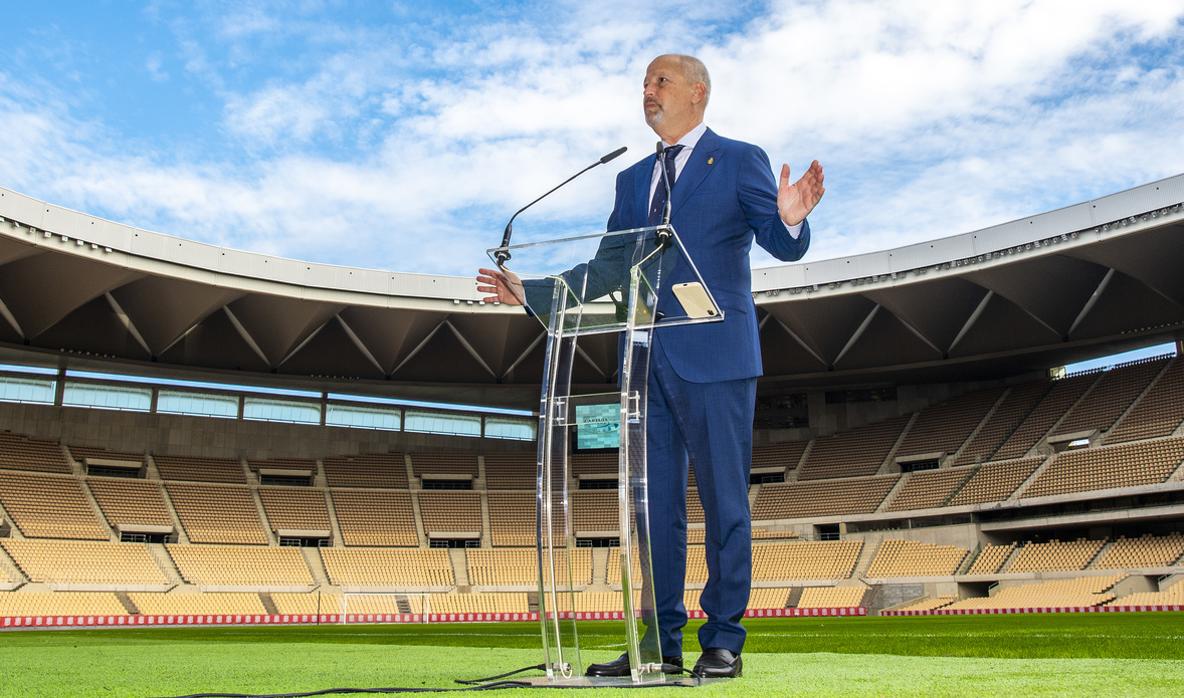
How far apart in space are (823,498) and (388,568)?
18.1 meters

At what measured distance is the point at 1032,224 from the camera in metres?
29.0

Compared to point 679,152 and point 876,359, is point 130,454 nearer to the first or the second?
point 876,359

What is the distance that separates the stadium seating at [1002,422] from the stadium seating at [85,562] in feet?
101

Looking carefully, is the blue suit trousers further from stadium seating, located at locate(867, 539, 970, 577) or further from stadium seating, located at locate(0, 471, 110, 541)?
stadium seating, located at locate(0, 471, 110, 541)

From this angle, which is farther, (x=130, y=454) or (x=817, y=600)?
(x=130, y=454)

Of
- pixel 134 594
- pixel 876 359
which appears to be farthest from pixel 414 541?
pixel 876 359

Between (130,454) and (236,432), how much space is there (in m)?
4.23

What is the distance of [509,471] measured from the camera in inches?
1711

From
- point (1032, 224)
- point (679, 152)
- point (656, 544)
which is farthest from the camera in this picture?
point (1032, 224)

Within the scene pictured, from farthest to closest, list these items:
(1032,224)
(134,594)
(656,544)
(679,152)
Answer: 1. (134,594)
2. (1032,224)
3. (679,152)
4. (656,544)

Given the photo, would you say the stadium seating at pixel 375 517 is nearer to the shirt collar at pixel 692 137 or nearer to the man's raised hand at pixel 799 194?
the shirt collar at pixel 692 137

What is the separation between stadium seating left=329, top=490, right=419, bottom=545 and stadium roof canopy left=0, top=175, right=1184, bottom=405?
4888mm


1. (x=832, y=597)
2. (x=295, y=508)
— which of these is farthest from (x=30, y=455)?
(x=832, y=597)

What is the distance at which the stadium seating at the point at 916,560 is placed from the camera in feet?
110
